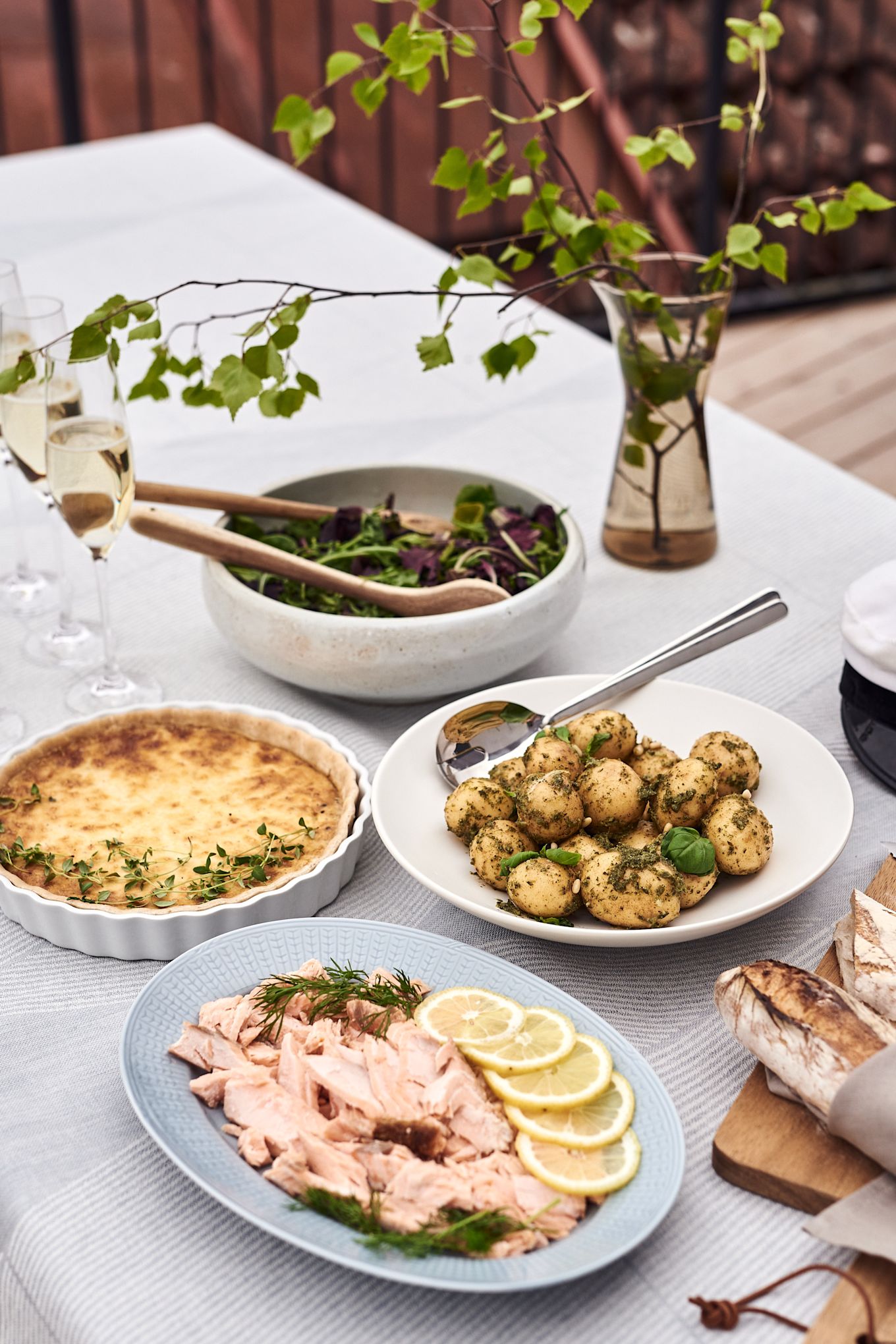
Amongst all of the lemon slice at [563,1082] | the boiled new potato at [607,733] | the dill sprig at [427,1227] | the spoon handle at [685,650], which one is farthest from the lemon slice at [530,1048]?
the spoon handle at [685,650]

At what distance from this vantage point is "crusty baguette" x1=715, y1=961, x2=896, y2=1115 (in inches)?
36.9

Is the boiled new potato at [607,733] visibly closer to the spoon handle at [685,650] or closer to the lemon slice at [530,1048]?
the spoon handle at [685,650]

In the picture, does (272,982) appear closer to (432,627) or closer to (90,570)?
(432,627)

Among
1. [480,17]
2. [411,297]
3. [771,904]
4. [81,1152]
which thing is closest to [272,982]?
[81,1152]

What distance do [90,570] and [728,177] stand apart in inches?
193

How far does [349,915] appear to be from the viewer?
126cm

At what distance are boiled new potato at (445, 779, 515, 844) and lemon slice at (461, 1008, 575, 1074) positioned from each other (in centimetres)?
25

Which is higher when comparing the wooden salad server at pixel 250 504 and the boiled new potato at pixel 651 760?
the wooden salad server at pixel 250 504

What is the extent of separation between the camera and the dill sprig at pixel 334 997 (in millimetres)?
1029

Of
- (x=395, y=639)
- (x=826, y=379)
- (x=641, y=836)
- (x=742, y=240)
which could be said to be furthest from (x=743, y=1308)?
(x=826, y=379)

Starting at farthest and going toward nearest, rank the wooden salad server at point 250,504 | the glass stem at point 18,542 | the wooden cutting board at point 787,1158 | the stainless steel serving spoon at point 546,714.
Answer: the glass stem at point 18,542
the wooden salad server at point 250,504
the stainless steel serving spoon at point 546,714
the wooden cutting board at point 787,1158

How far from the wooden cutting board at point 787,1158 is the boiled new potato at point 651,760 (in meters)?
0.33

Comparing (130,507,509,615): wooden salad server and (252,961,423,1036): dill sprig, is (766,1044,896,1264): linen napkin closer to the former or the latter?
(252,961,423,1036): dill sprig

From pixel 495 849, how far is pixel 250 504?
0.65 meters
